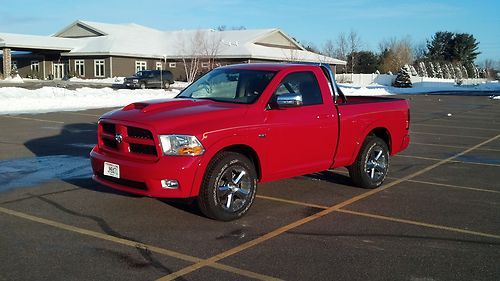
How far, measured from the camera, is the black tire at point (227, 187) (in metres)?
5.98

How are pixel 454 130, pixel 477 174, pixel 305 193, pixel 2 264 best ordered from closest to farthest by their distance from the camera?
pixel 2 264, pixel 305 193, pixel 477 174, pixel 454 130

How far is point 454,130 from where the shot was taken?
55.8ft

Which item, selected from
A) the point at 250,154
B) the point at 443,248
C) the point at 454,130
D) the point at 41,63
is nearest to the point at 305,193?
the point at 250,154

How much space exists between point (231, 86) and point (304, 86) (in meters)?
1.01

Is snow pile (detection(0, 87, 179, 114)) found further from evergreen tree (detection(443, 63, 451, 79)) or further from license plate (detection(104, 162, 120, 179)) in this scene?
evergreen tree (detection(443, 63, 451, 79))

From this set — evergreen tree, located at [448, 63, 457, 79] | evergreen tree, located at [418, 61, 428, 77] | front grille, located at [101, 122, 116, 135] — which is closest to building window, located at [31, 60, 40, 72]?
evergreen tree, located at [418, 61, 428, 77]

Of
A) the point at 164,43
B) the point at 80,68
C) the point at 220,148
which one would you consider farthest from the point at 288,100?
the point at 164,43

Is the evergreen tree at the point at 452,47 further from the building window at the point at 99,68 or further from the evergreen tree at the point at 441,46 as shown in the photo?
the building window at the point at 99,68

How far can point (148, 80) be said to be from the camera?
44.1 metres

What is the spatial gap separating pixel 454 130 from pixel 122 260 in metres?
14.5

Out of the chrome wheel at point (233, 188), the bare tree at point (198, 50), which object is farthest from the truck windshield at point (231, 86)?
the bare tree at point (198, 50)

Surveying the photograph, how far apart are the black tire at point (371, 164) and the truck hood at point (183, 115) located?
8.05ft

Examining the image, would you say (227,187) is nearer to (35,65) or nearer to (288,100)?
(288,100)

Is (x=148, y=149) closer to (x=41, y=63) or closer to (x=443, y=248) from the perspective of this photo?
(x=443, y=248)
